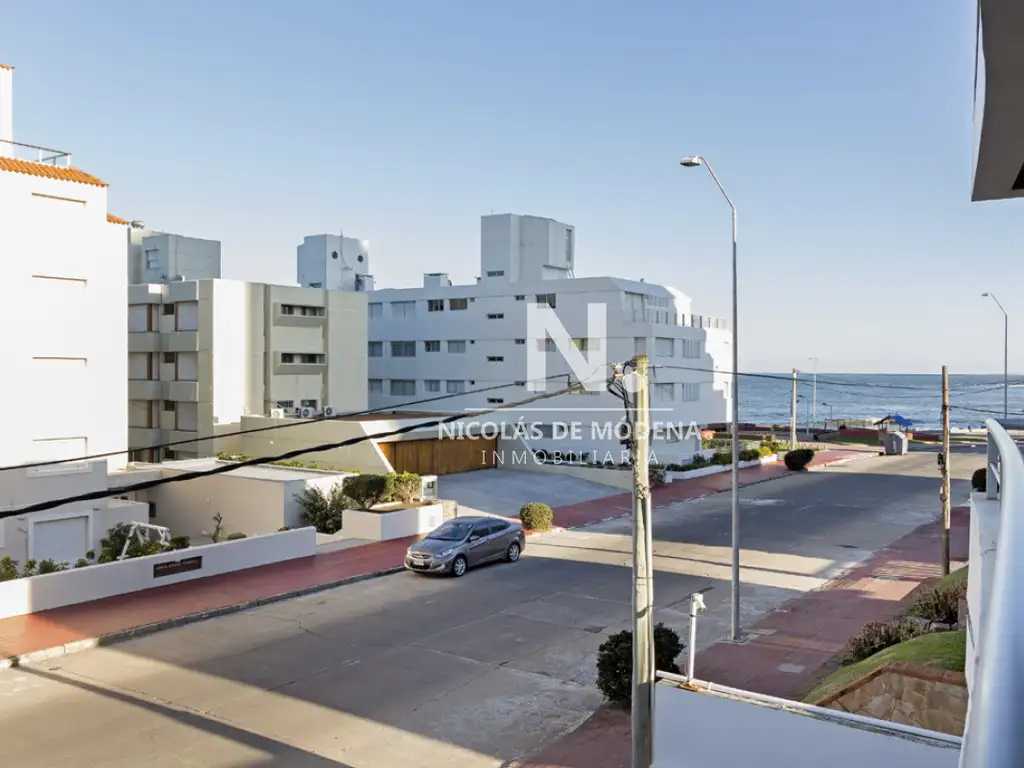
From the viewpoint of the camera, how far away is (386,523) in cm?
2748

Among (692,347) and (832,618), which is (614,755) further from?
(692,347)

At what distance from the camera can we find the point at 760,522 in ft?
104

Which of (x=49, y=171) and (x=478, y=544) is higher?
(x=49, y=171)

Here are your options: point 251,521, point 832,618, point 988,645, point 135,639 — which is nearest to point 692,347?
point 251,521

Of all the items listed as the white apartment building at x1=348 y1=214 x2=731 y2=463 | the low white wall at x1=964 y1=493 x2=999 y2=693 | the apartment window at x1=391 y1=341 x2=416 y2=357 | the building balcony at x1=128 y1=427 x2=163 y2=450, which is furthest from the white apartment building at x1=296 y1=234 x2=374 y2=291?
the low white wall at x1=964 y1=493 x2=999 y2=693

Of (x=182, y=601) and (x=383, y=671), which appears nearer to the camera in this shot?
(x=383, y=671)

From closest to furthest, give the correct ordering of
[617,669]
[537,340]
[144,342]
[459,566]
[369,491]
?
1. [617,669]
2. [459,566]
3. [369,491]
4. [144,342]
5. [537,340]

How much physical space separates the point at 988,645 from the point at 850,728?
8.96m

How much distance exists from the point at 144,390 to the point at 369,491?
2270 centimetres

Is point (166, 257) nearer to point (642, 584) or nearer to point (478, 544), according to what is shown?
point (478, 544)

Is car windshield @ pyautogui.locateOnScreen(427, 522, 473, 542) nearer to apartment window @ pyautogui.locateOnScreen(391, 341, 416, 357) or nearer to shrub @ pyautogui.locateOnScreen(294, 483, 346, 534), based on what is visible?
shrub @ pyautogui.locateOnScreen(294, 483, 346, 534)

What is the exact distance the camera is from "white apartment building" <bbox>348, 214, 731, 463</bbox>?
47.2 m

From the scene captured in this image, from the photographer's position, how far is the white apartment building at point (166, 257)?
A: 5244 centimetres

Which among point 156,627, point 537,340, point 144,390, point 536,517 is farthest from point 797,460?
point 156,627
